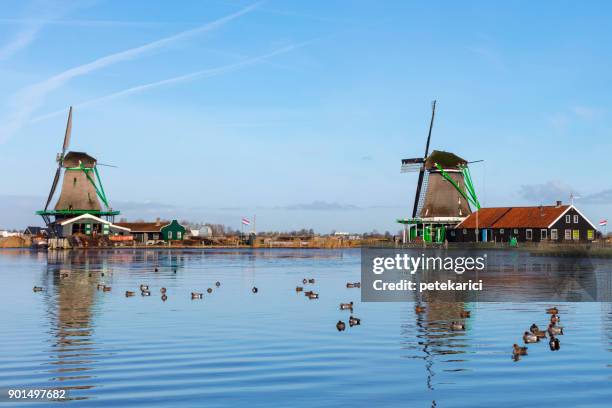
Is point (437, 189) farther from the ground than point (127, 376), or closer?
farther from the ground

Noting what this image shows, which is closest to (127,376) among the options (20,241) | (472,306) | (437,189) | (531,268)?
(472,306)

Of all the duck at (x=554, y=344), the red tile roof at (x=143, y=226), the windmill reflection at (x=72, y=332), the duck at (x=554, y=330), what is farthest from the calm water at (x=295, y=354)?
the red tile roof at (x=143, y=226)

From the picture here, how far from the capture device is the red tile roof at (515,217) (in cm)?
9769

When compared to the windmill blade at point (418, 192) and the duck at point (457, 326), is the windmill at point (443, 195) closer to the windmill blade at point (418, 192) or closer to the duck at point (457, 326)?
the windmill blade at point (418, 192)

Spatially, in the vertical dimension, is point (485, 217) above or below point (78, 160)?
below

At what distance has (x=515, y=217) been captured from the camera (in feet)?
336

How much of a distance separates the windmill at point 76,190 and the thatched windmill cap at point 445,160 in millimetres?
49925

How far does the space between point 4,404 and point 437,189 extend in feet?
322

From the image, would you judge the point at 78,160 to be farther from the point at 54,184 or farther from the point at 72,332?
the point at 72,332

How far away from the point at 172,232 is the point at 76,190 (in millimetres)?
29277

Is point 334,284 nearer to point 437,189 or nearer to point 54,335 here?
point 54,335

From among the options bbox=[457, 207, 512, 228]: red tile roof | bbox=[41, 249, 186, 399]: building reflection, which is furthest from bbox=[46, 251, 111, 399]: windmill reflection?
bbox=[457, 207, 512, 228]: red tile roof

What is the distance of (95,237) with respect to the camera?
123 metres

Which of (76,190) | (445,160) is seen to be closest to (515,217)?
(445,160)
